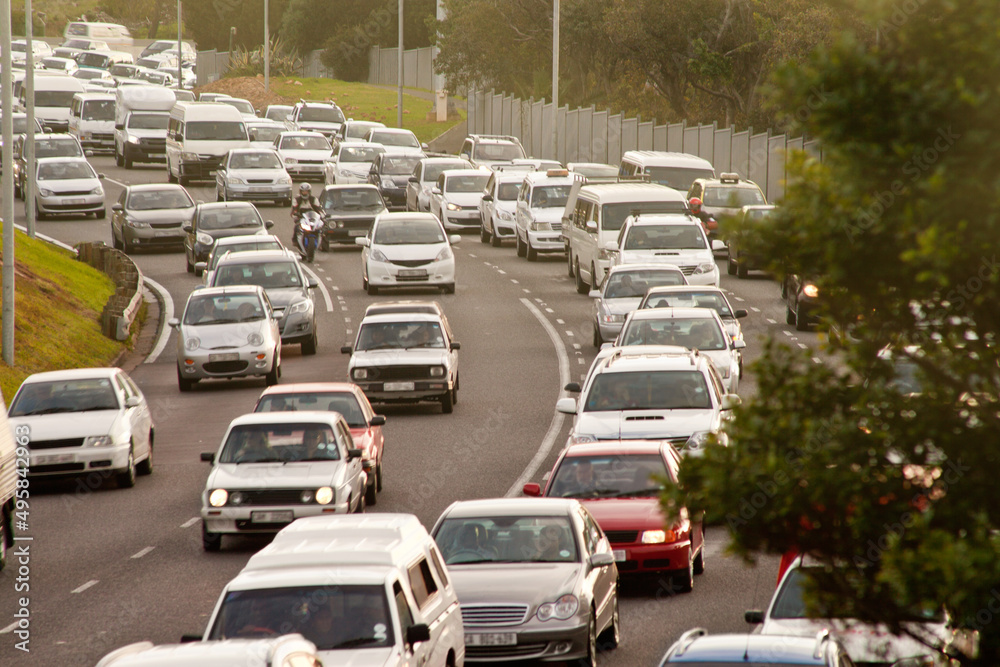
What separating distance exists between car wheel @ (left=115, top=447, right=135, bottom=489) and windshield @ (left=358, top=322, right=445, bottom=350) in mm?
6154

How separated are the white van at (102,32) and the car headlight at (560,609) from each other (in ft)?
430

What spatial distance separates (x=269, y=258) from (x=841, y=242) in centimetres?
2688

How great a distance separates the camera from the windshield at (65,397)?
70.7ft

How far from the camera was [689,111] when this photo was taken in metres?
70.6

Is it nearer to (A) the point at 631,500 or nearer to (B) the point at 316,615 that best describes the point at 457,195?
(A) the point at 631,500

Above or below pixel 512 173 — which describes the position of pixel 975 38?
above

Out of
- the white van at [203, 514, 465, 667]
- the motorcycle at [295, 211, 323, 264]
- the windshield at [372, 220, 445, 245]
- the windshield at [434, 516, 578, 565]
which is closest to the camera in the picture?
the white van at [203, 514, 465, 667]

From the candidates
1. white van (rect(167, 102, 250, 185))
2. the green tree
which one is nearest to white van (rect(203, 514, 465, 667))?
the green tree

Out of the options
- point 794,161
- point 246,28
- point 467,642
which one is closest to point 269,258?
point 467,642

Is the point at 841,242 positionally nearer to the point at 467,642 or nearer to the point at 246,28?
the point at 467,642

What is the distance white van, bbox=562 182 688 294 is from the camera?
35.1m

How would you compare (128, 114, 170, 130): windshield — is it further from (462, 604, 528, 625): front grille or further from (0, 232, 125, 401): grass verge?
(462, 604, 528, 625): front grille

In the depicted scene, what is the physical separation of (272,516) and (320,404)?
383 cm

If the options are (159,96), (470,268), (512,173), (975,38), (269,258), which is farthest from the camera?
(159,96)
